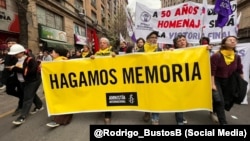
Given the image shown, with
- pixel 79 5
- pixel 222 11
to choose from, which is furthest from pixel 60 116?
pixel 79 5

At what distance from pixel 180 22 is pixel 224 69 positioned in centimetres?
425

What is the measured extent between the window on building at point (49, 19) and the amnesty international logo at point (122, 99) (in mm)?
17594

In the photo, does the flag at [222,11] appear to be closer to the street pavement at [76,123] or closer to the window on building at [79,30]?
the street pavement at [76,123]

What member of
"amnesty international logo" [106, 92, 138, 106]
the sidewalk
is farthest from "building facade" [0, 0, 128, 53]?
"amnesty international logo" [106, 92, 138, 106]

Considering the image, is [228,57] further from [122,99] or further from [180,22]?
[180,22]

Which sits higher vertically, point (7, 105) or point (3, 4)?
point (3, 4)

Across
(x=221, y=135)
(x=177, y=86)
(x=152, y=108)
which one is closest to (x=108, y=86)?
(x=152, y=108)

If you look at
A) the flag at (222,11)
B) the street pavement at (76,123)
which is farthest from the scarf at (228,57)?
the flag at (222,11)

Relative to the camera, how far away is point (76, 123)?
218 inches

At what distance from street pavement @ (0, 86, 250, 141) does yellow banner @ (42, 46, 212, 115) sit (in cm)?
41

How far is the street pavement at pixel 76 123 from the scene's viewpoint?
4.81 meters

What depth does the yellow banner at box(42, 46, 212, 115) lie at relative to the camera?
476cm

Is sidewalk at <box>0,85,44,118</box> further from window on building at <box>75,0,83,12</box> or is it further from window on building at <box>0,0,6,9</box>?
window on building at <box>75,0,83,12</box>

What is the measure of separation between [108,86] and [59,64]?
1114 millimetres
